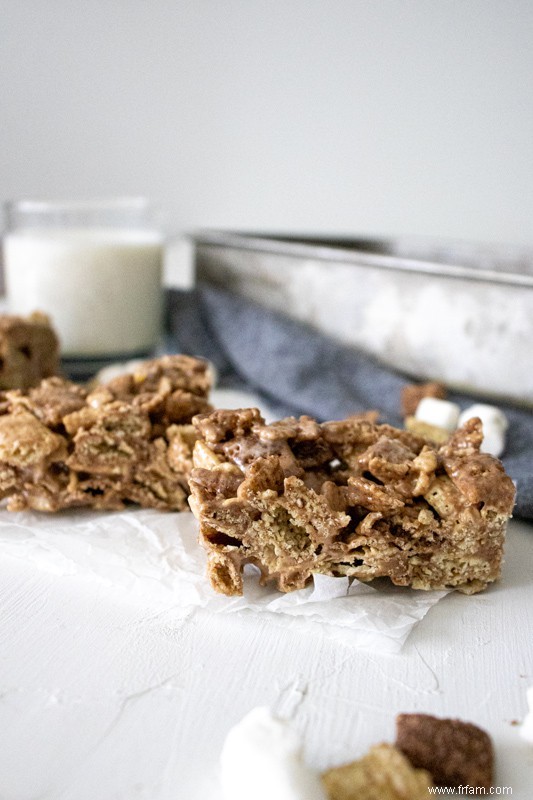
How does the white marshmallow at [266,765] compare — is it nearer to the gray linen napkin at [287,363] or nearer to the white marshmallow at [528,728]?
the white marshmallow at [528,728]

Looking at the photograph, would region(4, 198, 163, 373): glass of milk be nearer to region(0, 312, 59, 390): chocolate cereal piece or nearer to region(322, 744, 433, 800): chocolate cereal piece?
region(0, 312, 59, 390): chocolate cereal piece

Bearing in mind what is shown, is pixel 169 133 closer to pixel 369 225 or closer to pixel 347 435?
pixel 369 225

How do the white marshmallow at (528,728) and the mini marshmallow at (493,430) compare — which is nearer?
the white marshmallow at (528,728)

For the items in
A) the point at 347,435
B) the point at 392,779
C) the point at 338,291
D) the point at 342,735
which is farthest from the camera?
the point at 338,291

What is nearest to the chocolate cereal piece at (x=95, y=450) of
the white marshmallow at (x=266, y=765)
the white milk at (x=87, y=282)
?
the white marshmallow at (x=266, y=765)

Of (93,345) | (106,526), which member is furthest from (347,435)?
(93,345)

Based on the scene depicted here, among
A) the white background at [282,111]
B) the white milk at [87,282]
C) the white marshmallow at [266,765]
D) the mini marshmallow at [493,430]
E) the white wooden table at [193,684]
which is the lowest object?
the white wooden table at [193,684]

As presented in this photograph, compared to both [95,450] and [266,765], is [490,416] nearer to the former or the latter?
[95,450]
